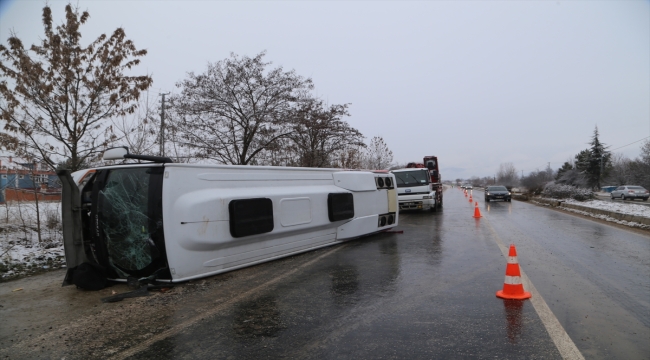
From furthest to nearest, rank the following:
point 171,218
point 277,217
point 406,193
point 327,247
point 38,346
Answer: point 406,193 < point 327,247 < point 277,217 < point 171,218 < point 38,346

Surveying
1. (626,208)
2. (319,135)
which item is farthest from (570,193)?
(319,135)

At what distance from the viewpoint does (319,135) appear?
21859 millimetres

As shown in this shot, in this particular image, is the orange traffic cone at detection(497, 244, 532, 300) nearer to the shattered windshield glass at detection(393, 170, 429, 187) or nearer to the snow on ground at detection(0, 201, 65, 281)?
the snow on ground at detection(0, 201, 65, 281)

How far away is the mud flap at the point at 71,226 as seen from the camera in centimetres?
634

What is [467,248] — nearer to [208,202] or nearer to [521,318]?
[521,318]

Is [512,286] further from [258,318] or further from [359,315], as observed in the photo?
[258,318]

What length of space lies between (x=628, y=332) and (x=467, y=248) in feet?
17.1

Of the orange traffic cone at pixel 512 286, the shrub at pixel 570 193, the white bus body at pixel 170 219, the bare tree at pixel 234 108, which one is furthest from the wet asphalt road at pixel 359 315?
the shrub at pixel 570 193

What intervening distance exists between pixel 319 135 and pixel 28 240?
561 inches

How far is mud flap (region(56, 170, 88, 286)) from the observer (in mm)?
6344

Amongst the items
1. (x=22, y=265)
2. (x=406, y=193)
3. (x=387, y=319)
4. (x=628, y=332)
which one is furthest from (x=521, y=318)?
(x=406, y=193)

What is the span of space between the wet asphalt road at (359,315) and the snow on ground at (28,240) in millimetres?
1379

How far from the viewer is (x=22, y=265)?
816cm

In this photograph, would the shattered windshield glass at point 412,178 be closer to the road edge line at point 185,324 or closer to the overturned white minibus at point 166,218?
the overturned white minibus at point 166,218
